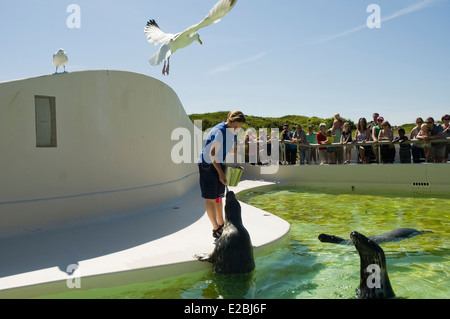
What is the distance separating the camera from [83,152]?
19.1ft

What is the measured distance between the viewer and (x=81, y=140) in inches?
229

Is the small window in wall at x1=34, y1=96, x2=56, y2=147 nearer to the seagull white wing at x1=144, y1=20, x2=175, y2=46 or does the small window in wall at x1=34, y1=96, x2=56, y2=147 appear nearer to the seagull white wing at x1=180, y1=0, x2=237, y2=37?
the seagull white wing at x1=180, y1=0, x2=237, y2=37

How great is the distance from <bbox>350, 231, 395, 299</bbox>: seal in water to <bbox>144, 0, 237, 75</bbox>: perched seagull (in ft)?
15.5

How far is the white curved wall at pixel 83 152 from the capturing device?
507cm

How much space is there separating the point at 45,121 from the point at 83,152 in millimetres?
700

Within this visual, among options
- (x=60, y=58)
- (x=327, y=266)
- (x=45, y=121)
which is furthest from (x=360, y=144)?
(x=45, y=121)

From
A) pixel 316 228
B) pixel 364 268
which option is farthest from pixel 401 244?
pixel 364 268

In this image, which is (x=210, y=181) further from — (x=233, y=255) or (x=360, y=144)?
(x=360, y=144)

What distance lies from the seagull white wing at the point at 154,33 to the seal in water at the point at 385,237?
20.0ft

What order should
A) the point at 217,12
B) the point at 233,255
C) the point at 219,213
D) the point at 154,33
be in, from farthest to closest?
the point at 154,33 → the point at 217,12 → the point at 219,213 → the point at 233,255

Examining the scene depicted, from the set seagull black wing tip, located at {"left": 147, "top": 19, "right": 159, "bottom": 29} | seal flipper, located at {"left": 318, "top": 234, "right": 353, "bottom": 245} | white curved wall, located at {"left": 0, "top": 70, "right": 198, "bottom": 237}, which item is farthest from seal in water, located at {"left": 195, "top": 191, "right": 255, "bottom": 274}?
seagull black wing tip, located at {"left": 147, "top": 19, "right": 159, "bottom": 29}

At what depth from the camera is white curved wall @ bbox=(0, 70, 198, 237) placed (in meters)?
5.07

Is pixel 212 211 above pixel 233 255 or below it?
above
